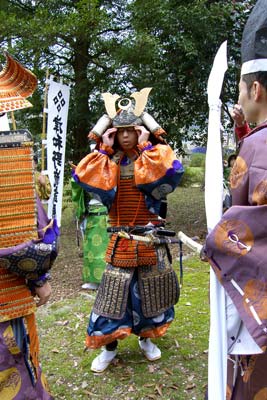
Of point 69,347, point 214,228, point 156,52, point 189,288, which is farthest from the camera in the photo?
point 156,52

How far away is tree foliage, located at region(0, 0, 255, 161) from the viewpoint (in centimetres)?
643

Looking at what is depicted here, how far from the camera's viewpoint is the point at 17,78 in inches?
79.6

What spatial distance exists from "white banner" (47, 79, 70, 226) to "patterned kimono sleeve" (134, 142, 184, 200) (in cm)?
58

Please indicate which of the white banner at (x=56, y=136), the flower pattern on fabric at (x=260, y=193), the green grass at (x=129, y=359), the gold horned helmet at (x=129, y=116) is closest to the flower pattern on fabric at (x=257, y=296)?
the flower pattern on fabric at (x=260, y=193)

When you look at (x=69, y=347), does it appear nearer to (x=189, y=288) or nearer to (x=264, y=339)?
(x=189, y=288)

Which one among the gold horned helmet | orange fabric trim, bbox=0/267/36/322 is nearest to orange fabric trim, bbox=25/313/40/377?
orange fabric trim, bbox=0/267/36/322

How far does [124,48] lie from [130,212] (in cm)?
404

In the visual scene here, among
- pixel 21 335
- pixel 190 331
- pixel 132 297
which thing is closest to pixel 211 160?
pixel 21 335

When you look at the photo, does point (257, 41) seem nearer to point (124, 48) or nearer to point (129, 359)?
point (129, 359)

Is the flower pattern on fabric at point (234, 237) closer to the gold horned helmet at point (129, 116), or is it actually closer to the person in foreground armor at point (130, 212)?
the person in foreground armor at point (130, 212)

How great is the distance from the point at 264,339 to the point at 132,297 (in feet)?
6.33

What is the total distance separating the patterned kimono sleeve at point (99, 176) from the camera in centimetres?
312

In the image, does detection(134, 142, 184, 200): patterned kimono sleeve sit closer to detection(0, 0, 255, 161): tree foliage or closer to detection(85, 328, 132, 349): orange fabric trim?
detection(85, 328, 132, 349): orange fabric trim

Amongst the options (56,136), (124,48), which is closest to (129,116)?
(56,136)
